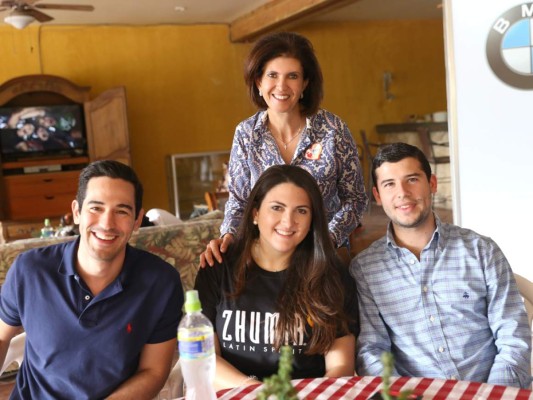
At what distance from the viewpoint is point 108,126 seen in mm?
7523

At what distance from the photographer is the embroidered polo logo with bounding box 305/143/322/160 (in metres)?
2.17

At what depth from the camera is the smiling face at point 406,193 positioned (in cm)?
182

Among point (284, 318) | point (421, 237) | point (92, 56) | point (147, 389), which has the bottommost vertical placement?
point (147, 389)

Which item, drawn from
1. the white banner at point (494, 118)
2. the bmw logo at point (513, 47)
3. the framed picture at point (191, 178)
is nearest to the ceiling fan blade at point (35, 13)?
the framed picture at point (191, 178)

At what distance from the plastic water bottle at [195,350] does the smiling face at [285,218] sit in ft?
1.20

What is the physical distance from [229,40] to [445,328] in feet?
24.0

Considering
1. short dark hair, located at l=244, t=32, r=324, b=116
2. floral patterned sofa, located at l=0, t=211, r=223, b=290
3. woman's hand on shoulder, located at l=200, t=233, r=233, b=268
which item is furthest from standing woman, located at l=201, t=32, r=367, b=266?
floral patterned sofa, located at l=0, t=211, r=223, b=290

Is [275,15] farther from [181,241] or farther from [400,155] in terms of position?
[400,155]

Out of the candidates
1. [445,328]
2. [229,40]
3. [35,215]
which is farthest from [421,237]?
[229,40]

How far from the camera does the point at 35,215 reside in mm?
7527

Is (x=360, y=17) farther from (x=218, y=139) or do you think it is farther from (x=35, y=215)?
(x=35, y=215)

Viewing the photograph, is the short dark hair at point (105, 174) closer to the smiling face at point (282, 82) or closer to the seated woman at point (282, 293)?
the seated woman at point (282, 293)

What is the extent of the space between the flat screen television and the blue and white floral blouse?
582 cm

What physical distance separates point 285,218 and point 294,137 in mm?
571
